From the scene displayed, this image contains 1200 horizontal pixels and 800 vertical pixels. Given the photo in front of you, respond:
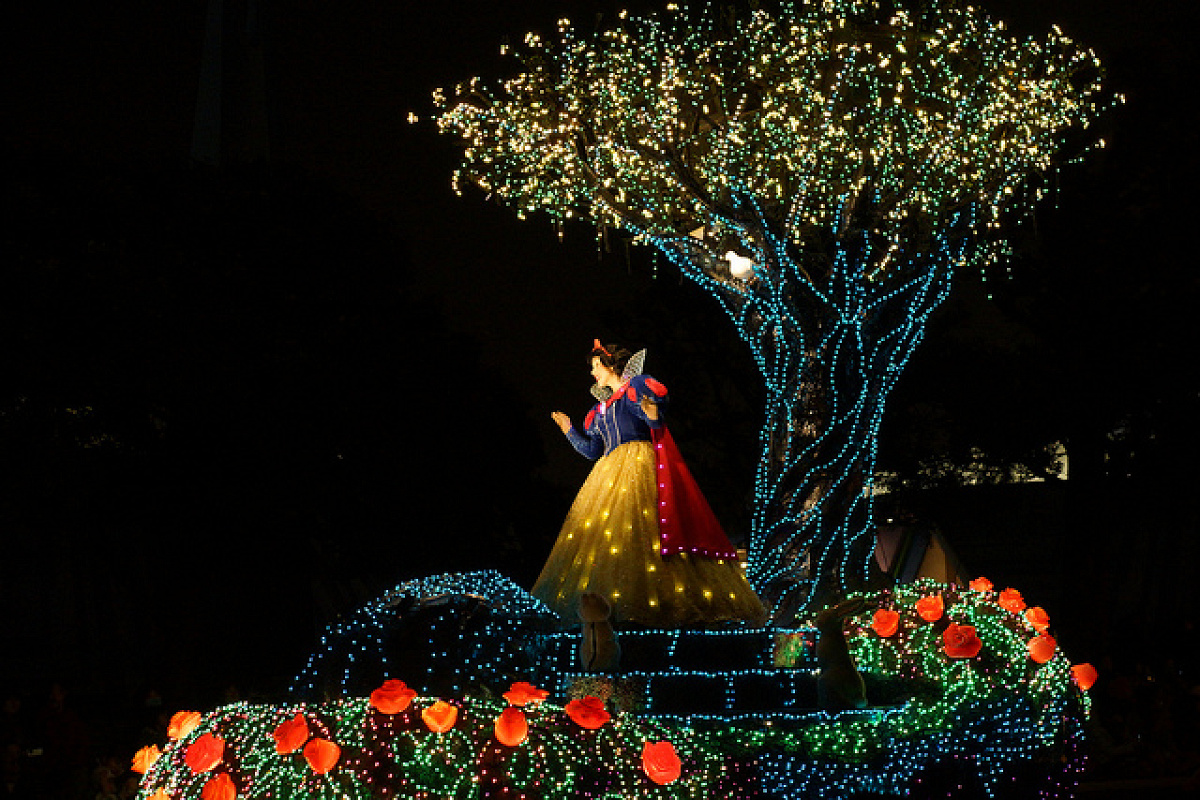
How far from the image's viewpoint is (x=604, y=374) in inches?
381

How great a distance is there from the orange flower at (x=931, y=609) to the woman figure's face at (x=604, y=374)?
2.64m

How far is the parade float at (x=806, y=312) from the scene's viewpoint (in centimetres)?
766

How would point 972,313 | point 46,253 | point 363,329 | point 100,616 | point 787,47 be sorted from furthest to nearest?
1. point 972,313
2. point 100,616
3. point 363,329
4. point 46,253
5. point 787,47

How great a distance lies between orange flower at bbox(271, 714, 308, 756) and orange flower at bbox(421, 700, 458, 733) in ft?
1.66

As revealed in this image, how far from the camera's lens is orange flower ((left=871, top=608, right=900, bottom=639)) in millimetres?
8648

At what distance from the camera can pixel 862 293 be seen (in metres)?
10.1

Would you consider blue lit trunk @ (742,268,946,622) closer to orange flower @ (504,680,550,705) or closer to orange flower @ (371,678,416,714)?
orange flower @ (504,680,550,705)

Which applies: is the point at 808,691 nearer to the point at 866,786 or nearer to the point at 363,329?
the point at 866,786

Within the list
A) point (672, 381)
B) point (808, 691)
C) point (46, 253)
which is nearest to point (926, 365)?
point (672, 381)

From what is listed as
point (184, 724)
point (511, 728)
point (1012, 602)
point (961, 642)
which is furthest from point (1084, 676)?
point (184, 724)

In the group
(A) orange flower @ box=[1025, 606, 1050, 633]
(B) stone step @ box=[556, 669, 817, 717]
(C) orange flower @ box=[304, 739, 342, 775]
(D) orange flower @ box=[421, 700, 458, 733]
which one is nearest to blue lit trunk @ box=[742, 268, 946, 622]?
(A) orange flower @ box=[1025, 606, 1050, 633]

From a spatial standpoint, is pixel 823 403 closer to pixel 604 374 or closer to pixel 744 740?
pixel 604 374

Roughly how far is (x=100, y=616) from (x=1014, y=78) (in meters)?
12.2

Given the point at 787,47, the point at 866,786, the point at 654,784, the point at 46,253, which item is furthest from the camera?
the point at 46,253
